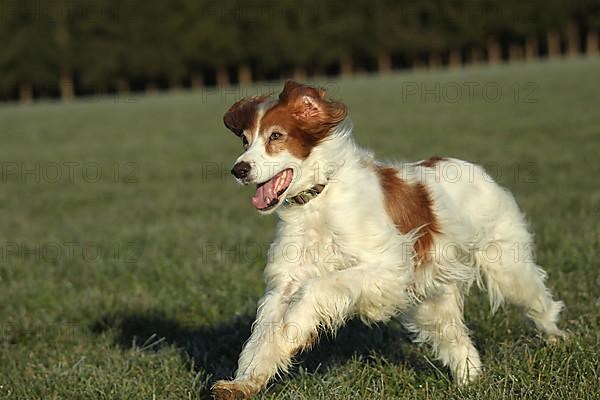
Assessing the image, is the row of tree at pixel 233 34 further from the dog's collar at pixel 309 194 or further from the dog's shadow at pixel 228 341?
the dog's collar at pixel 309 194

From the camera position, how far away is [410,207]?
14.5ft

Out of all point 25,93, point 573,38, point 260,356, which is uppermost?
point 260,356

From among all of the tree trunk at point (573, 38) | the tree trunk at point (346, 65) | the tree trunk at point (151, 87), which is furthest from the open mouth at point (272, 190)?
the tree trunk at point (151, 87)

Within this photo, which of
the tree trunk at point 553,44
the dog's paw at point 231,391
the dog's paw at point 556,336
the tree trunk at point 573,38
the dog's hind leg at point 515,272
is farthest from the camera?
the tree trunk at point 553,44

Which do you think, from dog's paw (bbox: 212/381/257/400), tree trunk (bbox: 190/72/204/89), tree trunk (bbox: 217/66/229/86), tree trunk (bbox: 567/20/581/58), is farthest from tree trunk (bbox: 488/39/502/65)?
dog's paw (bbox: 212/381/257/400)

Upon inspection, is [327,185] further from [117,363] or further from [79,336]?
[79,336]

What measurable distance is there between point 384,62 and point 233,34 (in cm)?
1305

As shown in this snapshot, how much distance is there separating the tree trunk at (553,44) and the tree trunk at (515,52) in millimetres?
2560

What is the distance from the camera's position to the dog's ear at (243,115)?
4387 millimetres

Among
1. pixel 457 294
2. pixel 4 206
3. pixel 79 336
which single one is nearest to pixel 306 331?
pixel 457 294

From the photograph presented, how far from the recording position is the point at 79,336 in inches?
231

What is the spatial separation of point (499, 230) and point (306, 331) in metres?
1.67

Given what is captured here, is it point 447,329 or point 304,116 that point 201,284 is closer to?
point 447,329

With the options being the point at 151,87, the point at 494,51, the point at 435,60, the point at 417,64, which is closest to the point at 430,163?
the point at 494,51
